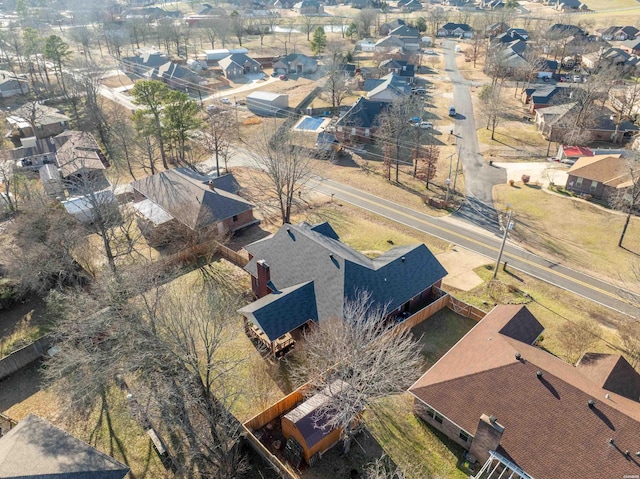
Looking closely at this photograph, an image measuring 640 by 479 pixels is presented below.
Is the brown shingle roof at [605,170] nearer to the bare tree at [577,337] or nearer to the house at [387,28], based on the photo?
the bare tree at [577,337]

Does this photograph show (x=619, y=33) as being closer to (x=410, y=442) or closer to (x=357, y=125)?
(x=357, y=125)

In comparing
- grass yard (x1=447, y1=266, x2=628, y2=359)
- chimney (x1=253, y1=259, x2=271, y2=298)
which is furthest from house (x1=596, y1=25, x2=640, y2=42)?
chimney (x1=253, y1=259, x2=271, y2=298)

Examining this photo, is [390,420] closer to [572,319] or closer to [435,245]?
[572,319]

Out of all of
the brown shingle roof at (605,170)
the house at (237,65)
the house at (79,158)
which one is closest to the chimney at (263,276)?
the house at (79,158)

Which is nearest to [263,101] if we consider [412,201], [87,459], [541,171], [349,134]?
[349,134]

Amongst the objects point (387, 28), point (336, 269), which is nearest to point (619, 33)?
point (387, 28)

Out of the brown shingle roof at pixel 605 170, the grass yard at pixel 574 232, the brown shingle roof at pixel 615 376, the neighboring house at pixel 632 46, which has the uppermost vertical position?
the neighboring house at pixel 632 46
